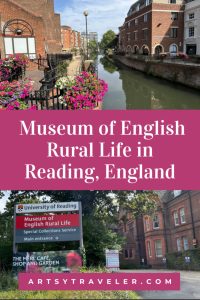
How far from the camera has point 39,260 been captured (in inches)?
182

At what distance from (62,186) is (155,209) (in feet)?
5.37

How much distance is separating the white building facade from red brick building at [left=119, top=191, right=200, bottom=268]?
116ft

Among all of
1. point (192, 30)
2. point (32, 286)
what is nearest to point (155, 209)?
point (32, 286)

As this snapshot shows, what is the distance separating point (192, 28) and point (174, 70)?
52.0ft

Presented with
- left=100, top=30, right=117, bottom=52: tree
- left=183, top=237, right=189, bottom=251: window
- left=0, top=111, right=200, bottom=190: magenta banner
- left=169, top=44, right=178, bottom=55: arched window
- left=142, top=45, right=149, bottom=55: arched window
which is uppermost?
left=100, top=30, right=117, bottom=52: tree

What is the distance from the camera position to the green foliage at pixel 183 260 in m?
4.73

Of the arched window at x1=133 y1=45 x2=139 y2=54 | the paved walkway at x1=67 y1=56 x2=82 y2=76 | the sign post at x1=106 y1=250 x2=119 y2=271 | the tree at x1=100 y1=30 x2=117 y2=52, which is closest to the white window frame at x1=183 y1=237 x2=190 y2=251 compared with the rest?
the sign post at x1=106 y1=250 x2=119 y2=271

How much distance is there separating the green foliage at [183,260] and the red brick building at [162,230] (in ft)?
0.25

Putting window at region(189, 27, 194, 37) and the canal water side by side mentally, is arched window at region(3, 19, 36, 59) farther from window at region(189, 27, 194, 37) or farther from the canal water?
window at region(189, 27, 194, 37)

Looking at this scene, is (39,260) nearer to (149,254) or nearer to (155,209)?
(149,254)

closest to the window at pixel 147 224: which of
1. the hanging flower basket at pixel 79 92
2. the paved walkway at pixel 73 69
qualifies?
the hanging flower basket at pixel 79 92

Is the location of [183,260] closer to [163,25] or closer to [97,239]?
[97,239]

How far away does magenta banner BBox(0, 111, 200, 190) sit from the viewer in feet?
Result: 14.3

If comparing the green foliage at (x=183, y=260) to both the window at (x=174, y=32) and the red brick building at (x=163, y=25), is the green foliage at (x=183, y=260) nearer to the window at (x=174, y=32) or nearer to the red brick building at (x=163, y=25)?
the red brick building at (x=163, y=25)
